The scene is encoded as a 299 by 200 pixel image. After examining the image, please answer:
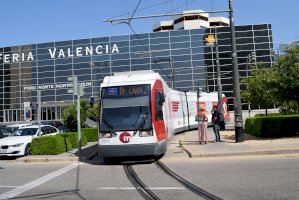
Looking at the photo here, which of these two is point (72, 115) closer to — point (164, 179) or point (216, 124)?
point (216, 124)

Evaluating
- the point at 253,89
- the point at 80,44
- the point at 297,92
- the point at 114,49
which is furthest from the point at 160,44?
the point at 297,92

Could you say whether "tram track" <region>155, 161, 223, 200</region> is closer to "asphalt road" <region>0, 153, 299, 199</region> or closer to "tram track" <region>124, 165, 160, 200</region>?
"asphalt road" <region>0, 153, 299, 199</region>

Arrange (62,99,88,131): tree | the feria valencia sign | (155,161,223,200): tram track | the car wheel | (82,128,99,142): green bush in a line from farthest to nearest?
the feria valencia sign, (62,99,88,131): tree, (82,128,99,142): green bush, the car wheel, (155,161,223,200): tram track

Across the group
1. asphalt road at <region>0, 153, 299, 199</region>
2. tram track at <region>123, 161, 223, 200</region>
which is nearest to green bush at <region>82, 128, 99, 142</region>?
asphalt road at <region>0, 153, 299, 199</region>

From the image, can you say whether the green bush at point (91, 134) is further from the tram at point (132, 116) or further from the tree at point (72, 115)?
the tram at point (132, 116)

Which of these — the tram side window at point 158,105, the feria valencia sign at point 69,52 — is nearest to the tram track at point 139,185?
the tram side window at point 158,105

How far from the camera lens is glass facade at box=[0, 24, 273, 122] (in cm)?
6881

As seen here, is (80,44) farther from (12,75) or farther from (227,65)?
(227,65)

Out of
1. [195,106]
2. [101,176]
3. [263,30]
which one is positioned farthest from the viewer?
[263,30]

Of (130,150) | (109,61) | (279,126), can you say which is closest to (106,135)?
(130,150)

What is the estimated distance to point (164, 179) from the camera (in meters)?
11.7

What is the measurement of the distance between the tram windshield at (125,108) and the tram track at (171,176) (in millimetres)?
1694

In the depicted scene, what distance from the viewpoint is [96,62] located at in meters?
71.5

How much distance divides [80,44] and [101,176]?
201 feet
